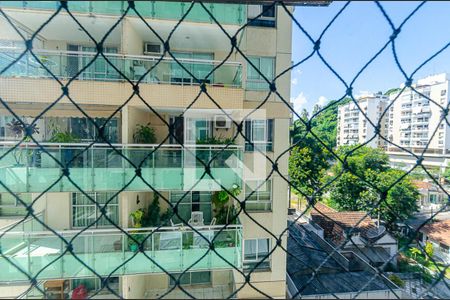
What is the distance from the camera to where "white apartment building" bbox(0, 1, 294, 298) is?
2416 mm

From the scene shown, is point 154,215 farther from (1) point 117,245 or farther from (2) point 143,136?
(2) point 143,136

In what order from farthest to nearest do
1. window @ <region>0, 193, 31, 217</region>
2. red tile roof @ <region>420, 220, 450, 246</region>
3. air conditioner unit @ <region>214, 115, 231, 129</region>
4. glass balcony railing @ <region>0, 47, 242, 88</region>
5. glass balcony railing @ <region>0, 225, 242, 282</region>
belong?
red tile roof @ <region>420, 220, 450, 246</region> < air conditioner unit @ <region>214, 115, 231, 129</region> < window @ <region>0, 193, 31, 217</region> < glass balcony railing @ <region>0, 47, 242, 88</region> < glass balcony railing @ <region>0, 225, 242, 282</region>

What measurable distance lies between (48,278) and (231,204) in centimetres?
207

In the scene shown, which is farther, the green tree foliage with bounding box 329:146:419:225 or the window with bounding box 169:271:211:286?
the green tree foliage with bounding box 329:146:419:225

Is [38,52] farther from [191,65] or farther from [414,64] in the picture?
[414,64]

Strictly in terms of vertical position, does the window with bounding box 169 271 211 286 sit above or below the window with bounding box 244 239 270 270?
below

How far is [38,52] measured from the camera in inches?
101

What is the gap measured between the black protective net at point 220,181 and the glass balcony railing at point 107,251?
22 mm

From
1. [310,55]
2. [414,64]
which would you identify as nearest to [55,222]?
[310,55]

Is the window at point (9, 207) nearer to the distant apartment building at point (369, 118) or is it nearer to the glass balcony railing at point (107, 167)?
the glass balcony railing at point (107, 167)

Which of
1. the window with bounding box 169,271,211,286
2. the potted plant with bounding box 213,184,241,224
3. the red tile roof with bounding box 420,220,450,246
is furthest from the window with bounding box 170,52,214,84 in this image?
the red tile roof with bounding box 420,220,450,246

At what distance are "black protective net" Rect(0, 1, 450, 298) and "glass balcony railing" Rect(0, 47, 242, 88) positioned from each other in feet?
0.08

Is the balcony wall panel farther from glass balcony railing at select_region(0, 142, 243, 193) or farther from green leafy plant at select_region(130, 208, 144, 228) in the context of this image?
green leafy plant at select_region(130, 208, 144, 228)

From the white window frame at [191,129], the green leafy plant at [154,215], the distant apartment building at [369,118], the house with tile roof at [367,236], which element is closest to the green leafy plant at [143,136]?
the white window frame at [191,129]
